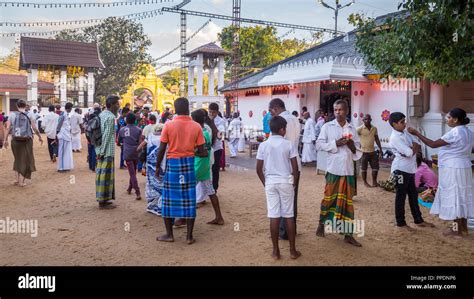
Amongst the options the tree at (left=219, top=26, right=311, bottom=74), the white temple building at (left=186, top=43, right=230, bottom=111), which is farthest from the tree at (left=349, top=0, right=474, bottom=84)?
the tree at (left=219, top=26, right=311, bottom=74)

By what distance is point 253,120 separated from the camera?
20.8 m

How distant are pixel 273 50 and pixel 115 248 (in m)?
34.2

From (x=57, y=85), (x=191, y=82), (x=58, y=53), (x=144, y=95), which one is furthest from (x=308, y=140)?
(x=144, y=95)

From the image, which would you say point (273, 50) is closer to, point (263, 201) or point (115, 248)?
point (263, 201)

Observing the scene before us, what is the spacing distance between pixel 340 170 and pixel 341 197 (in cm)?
34

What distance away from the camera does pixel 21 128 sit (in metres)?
8.74

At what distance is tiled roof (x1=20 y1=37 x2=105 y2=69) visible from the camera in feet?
93.2

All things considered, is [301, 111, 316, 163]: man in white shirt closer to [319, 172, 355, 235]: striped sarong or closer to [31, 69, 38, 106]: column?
[319, 172, 355, 235]: striped sarong

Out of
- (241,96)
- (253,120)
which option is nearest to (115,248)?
(253,120)

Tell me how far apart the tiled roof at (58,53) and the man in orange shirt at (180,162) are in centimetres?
2669

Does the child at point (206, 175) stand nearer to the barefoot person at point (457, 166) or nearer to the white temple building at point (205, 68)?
the barefoot person at point (457, 166)

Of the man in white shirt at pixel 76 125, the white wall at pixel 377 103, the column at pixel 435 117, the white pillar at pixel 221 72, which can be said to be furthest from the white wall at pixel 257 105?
the man in white shirt at pixel 76 125

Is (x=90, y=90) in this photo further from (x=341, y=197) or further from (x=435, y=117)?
(x=341, y=197)
